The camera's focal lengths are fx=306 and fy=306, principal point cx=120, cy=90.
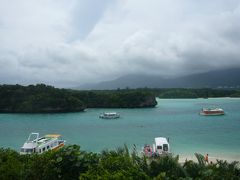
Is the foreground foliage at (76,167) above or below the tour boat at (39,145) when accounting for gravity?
above

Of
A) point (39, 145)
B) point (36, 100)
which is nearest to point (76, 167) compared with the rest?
point (39, 145)

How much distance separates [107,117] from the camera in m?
78.0

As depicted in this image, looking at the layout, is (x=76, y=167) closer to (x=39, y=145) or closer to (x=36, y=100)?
(x=39, y=145)

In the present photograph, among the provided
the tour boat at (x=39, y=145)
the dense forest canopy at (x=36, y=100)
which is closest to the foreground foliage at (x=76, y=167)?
the tour boat at (x=39, y=145)

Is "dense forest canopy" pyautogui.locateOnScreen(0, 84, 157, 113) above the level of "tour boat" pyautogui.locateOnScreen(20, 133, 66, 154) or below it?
above

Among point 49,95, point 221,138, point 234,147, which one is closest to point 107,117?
point 49,95

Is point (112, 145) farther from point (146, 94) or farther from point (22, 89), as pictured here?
point (146, 94)

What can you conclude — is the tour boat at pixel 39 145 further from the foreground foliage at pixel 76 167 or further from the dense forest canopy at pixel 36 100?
the dense forest canopy at pixel 36 100

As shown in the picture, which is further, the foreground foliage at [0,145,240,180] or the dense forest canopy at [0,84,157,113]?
the dense forest canopy at [0,84,157,113]

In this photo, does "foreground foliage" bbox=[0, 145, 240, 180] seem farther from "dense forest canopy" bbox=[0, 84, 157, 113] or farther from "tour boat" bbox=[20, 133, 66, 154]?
"dense forest canopy" bbox=[0, 84, 157, 113]

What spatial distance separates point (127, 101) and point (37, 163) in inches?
4256

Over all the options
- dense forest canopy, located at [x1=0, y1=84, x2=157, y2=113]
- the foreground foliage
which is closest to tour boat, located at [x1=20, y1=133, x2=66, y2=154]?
the foreground foliage

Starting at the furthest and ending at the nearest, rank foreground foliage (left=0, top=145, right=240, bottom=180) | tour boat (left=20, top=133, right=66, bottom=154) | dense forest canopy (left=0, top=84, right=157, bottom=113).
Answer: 1. dense forest canopy (left=0, top=84, right=157, bottom=113)
2. tour boat (left=20, top=133, right=66, bottom=154)
3. foreground foliage (left=0, top=145, right=240, bottom=180)

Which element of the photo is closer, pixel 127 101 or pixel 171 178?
pixel 171 178
